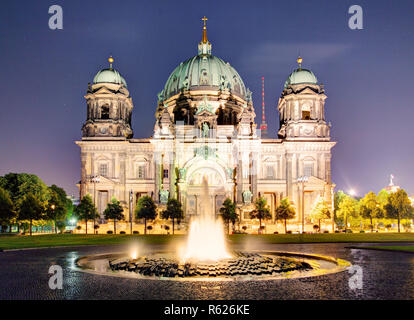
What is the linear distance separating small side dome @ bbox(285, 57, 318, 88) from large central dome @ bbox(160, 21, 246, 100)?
17764 millimetres

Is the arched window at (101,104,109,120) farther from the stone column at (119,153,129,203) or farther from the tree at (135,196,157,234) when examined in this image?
the tree at (135,196,157,234)

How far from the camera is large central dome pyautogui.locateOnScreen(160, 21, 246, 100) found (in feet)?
343

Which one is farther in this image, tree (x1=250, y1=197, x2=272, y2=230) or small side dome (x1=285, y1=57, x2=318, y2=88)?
small side dome (x1=285, y1=57, x2=318, y2=88)

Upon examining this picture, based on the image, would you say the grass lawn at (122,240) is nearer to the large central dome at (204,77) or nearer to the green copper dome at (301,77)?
the green copper dome at (301,77)

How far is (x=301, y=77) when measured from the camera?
299 feet

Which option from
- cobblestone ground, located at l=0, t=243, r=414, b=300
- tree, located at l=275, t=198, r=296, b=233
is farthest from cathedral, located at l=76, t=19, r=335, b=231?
cobblestone ground, located at l=0, t=243, r=414, b=300

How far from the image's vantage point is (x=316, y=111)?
291 ft

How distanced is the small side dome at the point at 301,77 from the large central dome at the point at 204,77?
1776cm

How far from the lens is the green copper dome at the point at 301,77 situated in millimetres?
91062

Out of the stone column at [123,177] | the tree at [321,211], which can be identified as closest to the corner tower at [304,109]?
the tree at [321,211]

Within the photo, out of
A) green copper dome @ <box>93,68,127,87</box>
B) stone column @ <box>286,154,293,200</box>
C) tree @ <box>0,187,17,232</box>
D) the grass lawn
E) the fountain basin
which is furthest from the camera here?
green copper dome @ <box>93,68,127,87</box>

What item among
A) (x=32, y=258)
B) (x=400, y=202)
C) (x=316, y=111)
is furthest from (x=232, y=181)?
(x=32, y=258)

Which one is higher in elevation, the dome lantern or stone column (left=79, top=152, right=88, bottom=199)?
the dome lantern

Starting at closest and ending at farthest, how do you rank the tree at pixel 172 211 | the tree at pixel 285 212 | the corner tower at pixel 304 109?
the tree at pixel 172 211
the tree at pixel 285 212
the corner tower at pixel 304 109
